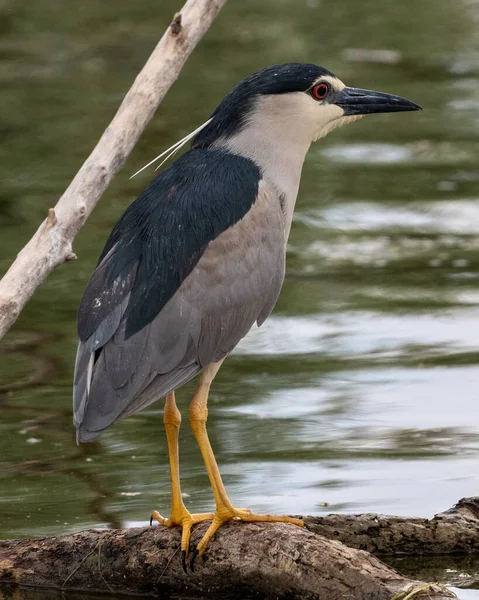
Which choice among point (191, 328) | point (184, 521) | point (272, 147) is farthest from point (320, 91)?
point (184, 521)

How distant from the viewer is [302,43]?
15.4 meters

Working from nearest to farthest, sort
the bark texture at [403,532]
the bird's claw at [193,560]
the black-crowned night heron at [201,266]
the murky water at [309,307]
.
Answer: the bird's claw at [193,560] < the black-crowned night heron at [201,266] < the bark texture at [403,532] < the murky water at [309,307]

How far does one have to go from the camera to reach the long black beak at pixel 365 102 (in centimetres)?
600

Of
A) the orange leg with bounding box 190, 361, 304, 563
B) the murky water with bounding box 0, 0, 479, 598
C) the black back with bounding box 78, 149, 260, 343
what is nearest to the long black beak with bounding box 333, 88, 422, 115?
the black back with bounding box 78, 149, 260, 343

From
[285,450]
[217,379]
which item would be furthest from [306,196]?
[285,450]

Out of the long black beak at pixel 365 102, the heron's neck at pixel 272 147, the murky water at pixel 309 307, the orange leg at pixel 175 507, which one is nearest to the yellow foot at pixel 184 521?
A: the orange leg at pixel 175 507

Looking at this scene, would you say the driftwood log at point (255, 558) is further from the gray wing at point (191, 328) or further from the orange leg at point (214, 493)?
the gray wing at point (191, 328)

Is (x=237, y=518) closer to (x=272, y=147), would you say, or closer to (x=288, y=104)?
(x=272, y=147)

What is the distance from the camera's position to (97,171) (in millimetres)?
5316

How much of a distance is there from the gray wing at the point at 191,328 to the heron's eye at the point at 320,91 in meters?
0.51

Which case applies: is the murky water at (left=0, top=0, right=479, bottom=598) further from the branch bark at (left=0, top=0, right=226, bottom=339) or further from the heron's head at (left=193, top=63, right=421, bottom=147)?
the heron's head at (left=193, top=63, right=421, bottom=147)

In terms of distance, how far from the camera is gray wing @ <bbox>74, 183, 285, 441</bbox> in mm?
5105

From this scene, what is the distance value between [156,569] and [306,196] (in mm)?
6018

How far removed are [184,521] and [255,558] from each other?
42 cm
